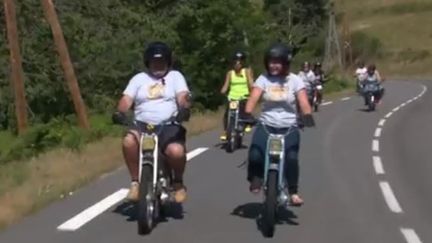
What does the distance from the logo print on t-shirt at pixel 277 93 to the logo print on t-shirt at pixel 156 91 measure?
Answer: 1051mm

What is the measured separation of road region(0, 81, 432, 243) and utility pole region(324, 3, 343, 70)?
70196 millimetres

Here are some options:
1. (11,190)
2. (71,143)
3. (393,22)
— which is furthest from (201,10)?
(393,22)

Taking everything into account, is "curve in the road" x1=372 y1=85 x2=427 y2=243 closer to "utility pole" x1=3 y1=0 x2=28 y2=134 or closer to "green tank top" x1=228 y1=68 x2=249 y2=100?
"green tank top" x1=228 y1=68 x2=249 y2=100

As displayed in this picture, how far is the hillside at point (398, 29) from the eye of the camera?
115375 mm

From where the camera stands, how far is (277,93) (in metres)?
9.65

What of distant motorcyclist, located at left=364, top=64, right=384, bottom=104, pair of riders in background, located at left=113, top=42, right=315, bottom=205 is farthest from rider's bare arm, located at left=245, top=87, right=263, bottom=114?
distant motorcyclist, located at left=364, top=64, right=384, bottom=104

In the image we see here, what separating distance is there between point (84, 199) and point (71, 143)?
8.84 meters

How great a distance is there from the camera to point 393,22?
5320 inches

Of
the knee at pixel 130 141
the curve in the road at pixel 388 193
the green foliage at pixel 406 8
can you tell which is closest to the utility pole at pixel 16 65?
the curve in the road at pixel 388 193

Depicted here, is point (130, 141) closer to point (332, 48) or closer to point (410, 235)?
point (410, 235)

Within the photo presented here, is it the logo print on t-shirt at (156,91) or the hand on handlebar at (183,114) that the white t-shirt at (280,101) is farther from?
the logo print on t-shirt at (156,91)

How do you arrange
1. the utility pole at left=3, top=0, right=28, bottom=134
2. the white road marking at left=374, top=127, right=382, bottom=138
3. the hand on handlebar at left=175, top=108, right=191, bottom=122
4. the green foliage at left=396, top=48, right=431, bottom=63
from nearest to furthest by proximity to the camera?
1. the hand on handlebar at left=175, top=108, right=191, bottom=122
2. the white road marking at left=374, top=127, right=382, bottom=138
3. the utility pole at left=3, top=0, right=28, bottom=134
4. the green foliage at left=396, top=48, right=431, bottom=63

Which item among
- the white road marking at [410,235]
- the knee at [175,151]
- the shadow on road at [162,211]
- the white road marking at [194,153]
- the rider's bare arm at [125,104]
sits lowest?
the white road marking at [194,153]

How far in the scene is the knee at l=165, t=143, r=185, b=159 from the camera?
958 centimetres
